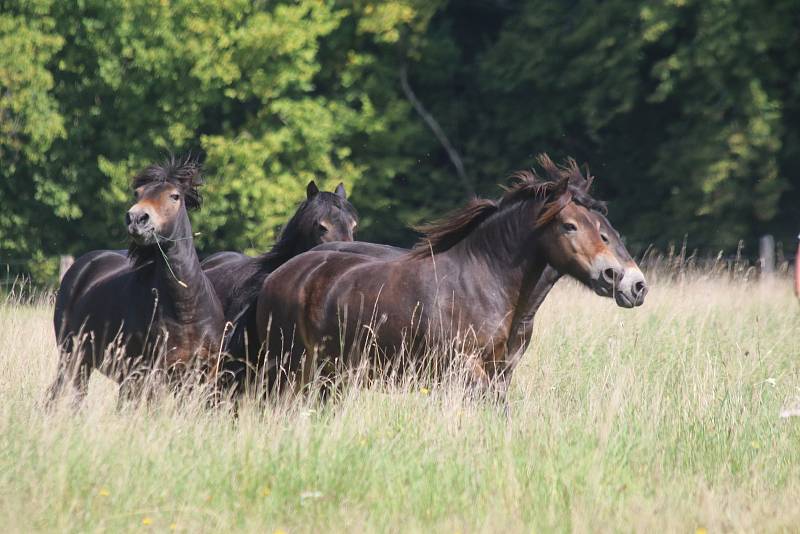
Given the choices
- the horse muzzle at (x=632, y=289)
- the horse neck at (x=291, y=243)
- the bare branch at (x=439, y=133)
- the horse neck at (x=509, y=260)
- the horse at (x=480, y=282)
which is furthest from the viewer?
the bare branch at (x=439, y=133)

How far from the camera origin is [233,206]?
2394 centimetres

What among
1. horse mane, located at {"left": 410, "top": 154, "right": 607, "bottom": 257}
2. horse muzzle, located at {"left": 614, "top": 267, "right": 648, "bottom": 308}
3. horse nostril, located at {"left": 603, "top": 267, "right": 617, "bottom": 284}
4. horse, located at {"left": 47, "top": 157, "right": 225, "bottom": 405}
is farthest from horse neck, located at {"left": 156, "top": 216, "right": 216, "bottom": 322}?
horse muzzle, located at {"left": 614, "top": 267, "right": 648, "bottom": 308}

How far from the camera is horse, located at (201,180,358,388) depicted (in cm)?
938

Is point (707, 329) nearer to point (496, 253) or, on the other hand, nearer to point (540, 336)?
point (540, 336)

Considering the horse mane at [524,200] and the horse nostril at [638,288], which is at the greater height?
the horse mane at [524,200]

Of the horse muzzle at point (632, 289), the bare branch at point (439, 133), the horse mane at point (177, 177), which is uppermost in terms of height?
the horse mane at point (177, 177)

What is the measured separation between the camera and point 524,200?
8078mm

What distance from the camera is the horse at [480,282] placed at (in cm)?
770

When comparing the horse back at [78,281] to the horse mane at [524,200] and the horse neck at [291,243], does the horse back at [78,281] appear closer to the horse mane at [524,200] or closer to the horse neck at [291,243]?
the horse neck at [291,243]

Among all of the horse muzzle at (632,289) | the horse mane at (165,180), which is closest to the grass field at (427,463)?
the horse muzzle at (632,289)

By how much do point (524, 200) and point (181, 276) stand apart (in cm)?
230

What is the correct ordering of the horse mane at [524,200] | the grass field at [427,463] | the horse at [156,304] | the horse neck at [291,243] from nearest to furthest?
the grass field at [427,463]
the horse mane at [524,200]
the horse at [156,304]
the horse neck at [291,243]

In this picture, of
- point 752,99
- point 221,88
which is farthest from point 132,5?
point 752,99

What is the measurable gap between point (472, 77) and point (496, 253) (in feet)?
71.9
